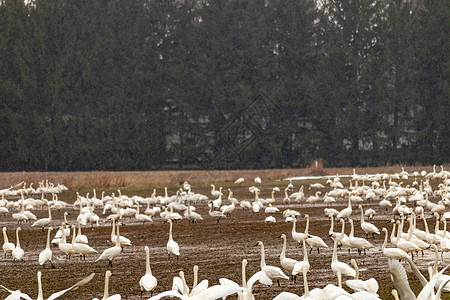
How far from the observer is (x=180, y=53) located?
67.9m

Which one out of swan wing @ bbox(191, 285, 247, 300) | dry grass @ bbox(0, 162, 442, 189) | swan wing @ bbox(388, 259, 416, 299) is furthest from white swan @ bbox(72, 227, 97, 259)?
dry grass @ bbox(0, 162, 442, 189)

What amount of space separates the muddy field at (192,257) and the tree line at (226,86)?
35.9m

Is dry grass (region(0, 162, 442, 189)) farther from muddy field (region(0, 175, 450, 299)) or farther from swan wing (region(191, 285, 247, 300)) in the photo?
swan wing (region(191, 285, 247, 300))

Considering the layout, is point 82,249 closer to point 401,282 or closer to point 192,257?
point 192,257

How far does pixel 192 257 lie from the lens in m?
18.6

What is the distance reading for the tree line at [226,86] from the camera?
64.6m

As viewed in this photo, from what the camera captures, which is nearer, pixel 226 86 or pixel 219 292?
pixel 219 292

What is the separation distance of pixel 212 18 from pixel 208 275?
5315 cm

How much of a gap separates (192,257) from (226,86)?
47.0 metres

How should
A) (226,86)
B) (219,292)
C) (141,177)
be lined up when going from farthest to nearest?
(226,86) → (141,177) → (219,292)

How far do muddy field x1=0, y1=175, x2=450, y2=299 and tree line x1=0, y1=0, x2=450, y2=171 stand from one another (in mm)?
35862

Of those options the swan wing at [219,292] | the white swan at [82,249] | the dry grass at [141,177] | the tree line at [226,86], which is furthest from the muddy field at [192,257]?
the tree line at [226,86]

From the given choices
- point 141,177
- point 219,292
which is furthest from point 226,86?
point 219,292

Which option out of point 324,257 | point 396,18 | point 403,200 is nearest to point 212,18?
point 396,18
